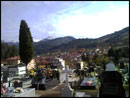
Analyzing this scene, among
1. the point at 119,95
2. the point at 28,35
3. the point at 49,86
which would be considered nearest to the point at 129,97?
the point at 119,95

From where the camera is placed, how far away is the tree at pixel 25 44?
19266mm

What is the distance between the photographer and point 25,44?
1955 centimetres

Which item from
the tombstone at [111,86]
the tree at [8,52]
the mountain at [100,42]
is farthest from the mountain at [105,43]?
the tombstone at [111,86]

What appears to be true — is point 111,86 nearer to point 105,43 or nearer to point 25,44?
point 25,44

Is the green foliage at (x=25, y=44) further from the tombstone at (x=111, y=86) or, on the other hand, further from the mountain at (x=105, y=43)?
the tombstone at (x=111, y=86)

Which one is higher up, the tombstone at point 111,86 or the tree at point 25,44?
the tree at point 25,44

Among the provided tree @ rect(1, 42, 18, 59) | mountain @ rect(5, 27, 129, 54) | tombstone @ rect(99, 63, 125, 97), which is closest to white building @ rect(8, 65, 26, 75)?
tombstone @ rect(99, 63, 125, 97)

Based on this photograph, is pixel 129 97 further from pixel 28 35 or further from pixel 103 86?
pixel 28 35

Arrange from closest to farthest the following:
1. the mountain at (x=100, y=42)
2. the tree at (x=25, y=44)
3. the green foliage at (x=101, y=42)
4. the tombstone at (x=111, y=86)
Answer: the tombstone at (x=111, y=86)
the tree at (x=25, y=44)
the mountain at (x=100, y=42)
the green foliage at (x=101, y=42)

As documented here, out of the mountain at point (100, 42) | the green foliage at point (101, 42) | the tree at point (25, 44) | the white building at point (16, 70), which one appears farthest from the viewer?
the green foliage at point (101, 42)

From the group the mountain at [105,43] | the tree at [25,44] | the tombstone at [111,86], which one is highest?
the mountain at [105,43]

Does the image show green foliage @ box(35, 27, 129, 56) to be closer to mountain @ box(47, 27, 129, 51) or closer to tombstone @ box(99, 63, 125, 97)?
mountain @ box(47, 27, 129, 51)

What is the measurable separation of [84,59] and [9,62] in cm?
1285

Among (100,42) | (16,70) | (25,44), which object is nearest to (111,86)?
(16,70)
